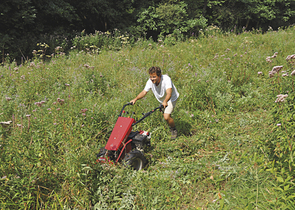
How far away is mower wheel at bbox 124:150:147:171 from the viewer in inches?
134

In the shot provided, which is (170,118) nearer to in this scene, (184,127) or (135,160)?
(184,127)

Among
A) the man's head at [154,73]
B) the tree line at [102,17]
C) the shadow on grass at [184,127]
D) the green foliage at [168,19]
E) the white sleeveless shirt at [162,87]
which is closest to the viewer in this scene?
the man's head at [154,73]

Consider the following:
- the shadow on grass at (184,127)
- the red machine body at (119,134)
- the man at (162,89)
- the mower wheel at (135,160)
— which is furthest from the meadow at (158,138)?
the man at (162,89)

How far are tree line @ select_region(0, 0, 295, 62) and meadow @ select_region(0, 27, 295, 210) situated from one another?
12.1 ft

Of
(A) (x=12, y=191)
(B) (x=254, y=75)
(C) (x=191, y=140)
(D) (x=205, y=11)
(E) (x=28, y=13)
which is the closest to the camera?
(A) (x=12, y=191)

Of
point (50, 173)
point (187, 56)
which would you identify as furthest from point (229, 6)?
point (50, 173)

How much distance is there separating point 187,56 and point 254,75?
7.30ft

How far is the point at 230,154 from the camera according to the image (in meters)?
3.94

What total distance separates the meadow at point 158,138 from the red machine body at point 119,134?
0.25 meters

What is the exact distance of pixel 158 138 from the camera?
15.2 feet

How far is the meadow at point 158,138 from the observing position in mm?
2672

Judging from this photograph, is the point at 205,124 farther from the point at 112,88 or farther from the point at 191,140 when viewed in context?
the point at 112,88

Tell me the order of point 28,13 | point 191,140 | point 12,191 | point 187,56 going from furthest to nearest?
point 28,13, point 187,56, point 191,140, point 12,191

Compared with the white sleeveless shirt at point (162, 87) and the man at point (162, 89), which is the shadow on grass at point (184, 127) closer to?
the man at point (162, 89)
